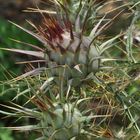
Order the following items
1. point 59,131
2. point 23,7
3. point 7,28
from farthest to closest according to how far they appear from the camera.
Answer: point 23,7, point 7,28, point 59,131

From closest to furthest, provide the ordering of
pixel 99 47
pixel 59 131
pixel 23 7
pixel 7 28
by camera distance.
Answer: pixel 59 131
pixel 99 47
pixel 7 28
pixel 23 7

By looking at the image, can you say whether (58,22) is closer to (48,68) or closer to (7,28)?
(48,68)

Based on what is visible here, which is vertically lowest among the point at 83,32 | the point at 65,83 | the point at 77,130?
the point at 77,130

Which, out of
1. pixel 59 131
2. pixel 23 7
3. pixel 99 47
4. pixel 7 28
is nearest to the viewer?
pixel 59 131

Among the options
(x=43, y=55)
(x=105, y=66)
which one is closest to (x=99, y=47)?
(x=105, y=66)

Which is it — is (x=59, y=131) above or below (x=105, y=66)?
below

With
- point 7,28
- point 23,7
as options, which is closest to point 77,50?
point 7,28

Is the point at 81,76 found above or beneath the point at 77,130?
above

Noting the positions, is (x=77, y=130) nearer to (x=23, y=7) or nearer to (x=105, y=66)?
(x=105, y=66)

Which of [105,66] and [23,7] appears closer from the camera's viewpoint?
[105,66]
